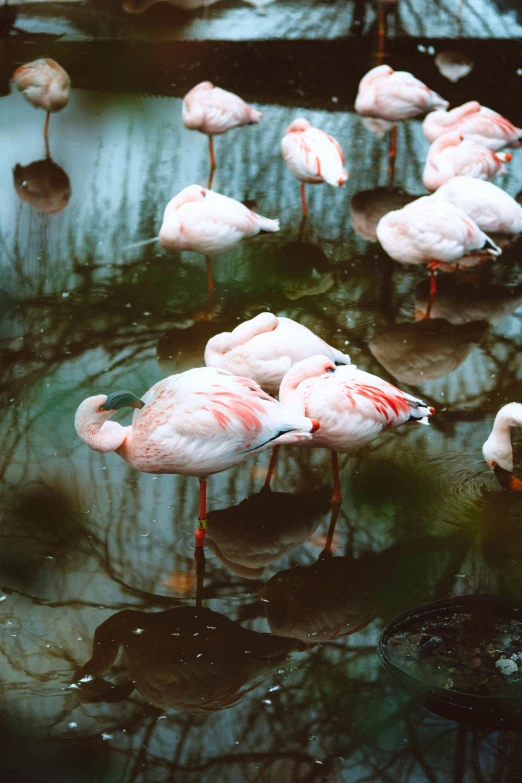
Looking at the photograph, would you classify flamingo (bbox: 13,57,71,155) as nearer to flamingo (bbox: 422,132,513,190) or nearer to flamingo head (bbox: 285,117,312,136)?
flamingo head (bbox: 285,117,312,136)

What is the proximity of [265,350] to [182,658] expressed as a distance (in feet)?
5.38

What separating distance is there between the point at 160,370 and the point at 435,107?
4079 millimetres

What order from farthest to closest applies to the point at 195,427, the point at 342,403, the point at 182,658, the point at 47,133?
the point at 47,133, the point at 342,403, the point at 195,427, the point at 182,658

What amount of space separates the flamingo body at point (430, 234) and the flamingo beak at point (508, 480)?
185 centimetres


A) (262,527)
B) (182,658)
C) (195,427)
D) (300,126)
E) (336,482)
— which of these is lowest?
(182,658)

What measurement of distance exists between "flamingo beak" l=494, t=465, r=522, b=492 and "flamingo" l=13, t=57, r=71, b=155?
5.14 meters

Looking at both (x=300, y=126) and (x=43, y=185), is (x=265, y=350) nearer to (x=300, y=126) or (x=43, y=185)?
(x=300, y=126)

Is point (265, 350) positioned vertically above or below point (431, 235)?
below

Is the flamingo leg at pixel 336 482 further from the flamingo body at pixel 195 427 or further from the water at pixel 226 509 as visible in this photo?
the flamingo body at pixel 195 427

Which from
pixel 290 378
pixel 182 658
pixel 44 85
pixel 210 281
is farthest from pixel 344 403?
pixel 44 85

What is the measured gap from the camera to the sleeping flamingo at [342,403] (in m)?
3.93

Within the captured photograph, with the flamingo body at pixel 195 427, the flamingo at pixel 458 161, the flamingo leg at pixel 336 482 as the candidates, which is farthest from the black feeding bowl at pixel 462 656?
the flamingo at pixel 458 161

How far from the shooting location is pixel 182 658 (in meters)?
3.36

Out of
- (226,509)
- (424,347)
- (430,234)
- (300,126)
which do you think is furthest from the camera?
(300,126)
